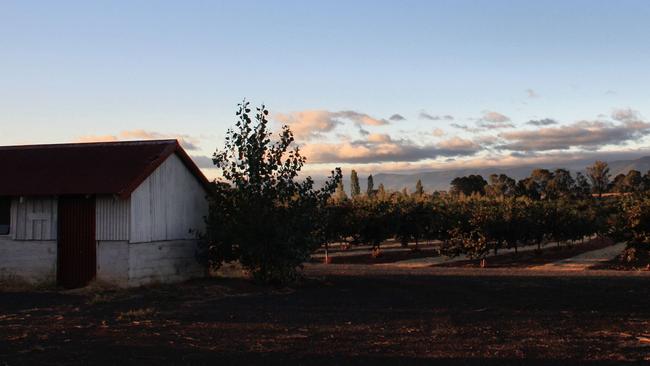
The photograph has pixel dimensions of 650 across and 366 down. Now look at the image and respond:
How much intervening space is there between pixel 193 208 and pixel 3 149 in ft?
24.4

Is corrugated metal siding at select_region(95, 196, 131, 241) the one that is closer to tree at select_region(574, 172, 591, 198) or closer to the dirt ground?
the dirt ground

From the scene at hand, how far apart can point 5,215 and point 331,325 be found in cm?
1290

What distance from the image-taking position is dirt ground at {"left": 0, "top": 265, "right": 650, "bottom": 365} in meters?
10.3

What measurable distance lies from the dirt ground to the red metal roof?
319 cm

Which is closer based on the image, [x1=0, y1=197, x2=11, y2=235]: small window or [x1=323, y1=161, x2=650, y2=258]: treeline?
[x1=0, y1=197, x2=11, y2=235]: small window

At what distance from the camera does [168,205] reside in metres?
21.5

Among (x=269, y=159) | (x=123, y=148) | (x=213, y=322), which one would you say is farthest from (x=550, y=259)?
(x=213, y=322)

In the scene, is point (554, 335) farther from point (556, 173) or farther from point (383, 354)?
point (556, 173)

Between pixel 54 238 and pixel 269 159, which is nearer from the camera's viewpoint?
pixel 54 238

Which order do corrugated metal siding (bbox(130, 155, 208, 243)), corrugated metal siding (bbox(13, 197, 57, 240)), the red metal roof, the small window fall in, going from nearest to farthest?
the red metal roof < corrugated metal siding (bbox(130, 155, 208, 243)) < corrugated metal siding (bbox(13, 197, 57, 240)) < the small window

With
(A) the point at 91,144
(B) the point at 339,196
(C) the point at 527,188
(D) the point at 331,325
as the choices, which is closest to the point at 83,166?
(A) the point at 91,144

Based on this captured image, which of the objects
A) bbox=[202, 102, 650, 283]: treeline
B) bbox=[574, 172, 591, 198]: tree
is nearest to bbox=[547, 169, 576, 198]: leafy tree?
bbox=[574, 172, 591, 198]: tree

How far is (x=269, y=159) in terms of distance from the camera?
21.8 meters

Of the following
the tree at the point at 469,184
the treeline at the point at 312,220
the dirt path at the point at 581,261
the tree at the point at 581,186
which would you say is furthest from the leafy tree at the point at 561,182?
the dirt path at the point at 581,261
